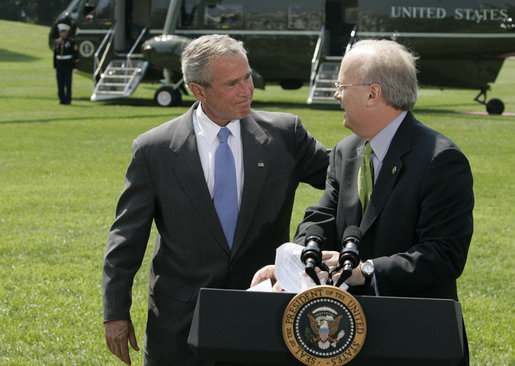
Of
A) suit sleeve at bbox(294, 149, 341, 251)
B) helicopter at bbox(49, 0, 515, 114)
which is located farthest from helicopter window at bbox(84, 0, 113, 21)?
suit sleeve at bbox(294, 149, 341, 251)

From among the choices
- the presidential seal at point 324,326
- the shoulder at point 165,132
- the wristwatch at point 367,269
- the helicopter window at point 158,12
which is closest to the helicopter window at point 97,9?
the helicopter window at point 158,12

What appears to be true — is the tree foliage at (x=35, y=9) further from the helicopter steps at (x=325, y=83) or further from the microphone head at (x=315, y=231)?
the microphone head at (x=315, y=231)

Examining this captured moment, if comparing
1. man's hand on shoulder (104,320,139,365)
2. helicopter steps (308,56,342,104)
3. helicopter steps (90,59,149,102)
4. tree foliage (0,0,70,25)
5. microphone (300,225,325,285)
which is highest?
microphone (300,225,325,285)

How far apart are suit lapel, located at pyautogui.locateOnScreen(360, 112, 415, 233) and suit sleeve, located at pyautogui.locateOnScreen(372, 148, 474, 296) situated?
0.13 metres

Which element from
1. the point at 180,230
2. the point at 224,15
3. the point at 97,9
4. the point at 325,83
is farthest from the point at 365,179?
the point at 97,9

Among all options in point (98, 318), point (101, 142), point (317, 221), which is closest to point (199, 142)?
point (317, 221)

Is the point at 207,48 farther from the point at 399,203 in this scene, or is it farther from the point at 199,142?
the point at 399,203

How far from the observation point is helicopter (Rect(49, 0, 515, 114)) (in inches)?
913

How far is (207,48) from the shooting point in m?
3.48

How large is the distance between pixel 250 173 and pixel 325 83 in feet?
68.0

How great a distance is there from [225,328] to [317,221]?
31.5 inches

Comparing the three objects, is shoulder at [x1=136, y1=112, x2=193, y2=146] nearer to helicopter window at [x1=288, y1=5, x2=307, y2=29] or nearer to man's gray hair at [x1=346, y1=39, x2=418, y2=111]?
man's gray hair at [x1=346, y1=39, x2=418, y2=111]

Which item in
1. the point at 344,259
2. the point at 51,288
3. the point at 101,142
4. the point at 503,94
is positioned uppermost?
the point at 344,259

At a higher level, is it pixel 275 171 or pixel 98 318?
pixel 275 171
